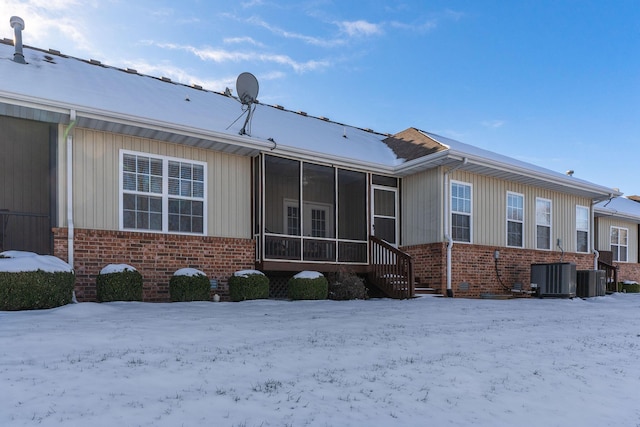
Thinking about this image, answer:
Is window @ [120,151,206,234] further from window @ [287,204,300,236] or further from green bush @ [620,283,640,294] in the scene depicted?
green bush @ [620,283,640,294]

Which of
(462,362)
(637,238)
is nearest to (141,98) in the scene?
(462,362)

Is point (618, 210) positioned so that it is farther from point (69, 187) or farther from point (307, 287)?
point (69, 187)

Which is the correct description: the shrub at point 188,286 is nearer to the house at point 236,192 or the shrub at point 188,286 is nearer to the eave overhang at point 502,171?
the house at point 236,192

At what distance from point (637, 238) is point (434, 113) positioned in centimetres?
1175

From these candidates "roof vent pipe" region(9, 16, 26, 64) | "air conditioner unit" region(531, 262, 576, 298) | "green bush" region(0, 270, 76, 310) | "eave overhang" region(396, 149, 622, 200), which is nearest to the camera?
"green bush" region(0, 270, 76, 310)

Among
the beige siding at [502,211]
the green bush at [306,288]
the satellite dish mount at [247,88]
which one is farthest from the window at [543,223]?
the satellite dish mount at [247,88]

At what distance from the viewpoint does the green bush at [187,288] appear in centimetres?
916

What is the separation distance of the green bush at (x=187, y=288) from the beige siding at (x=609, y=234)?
16.8 metres

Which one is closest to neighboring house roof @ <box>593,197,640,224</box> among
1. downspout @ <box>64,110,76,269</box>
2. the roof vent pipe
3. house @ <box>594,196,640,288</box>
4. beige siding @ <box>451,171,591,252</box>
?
house @ <box>594,196,640,288</box>

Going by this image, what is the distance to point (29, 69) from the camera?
33.2ft

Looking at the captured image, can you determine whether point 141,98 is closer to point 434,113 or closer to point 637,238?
point 434,113

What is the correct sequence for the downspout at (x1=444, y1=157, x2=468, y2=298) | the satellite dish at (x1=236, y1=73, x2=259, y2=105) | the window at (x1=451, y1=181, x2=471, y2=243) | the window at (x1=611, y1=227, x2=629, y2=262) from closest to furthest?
the satellite dish at (x1=236, y1=73, x2=259, y2=105), the downspout at (x1=444, y1=157, x2=468, y2=298), the window at (x1=451, y1=181, x2=471, y2=243), the window at (x1=611, y1=227, x2=629, y2=262)

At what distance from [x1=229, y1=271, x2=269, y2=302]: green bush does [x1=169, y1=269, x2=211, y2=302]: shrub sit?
59 cm

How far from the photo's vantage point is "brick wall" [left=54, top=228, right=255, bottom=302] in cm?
894
